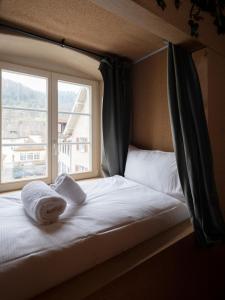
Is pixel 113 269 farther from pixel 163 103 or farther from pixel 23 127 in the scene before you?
pixel 23 127

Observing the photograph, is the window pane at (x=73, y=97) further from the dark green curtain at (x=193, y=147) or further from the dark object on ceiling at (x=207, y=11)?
the dark object on ceiling at (x=207, y=11)

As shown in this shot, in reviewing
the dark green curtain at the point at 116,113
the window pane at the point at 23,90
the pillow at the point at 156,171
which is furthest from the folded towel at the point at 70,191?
the window pane at the point at 23,90

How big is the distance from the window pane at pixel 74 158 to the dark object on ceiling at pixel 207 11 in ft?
5.26

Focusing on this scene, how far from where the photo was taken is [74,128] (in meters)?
2.25

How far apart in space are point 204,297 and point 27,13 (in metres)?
2.36

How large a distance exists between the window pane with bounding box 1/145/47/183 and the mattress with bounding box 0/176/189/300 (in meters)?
0.58

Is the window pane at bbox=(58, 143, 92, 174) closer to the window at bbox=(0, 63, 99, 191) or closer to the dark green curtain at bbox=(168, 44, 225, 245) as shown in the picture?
the window at bbox=(0, 63, 99, 191)

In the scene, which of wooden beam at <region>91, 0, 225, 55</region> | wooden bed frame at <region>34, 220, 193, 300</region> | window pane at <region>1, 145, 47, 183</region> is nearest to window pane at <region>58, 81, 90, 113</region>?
window pane at <region>1, 145, 47, 183</region>

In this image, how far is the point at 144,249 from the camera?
1057 mm

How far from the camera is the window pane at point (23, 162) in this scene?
6.00ft

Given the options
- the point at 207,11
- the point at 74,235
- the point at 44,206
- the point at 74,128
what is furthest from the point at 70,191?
the point at 207,11

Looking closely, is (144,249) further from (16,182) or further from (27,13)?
(27,13)

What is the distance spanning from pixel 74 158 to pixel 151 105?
1.10 m

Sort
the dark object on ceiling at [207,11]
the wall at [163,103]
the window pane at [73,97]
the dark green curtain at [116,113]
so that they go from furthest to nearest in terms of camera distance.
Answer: the window pane at [73,97] < the dark green curtain at [116,113] < the wall at [163,103] < the dark object on ceiling at [207,11]
